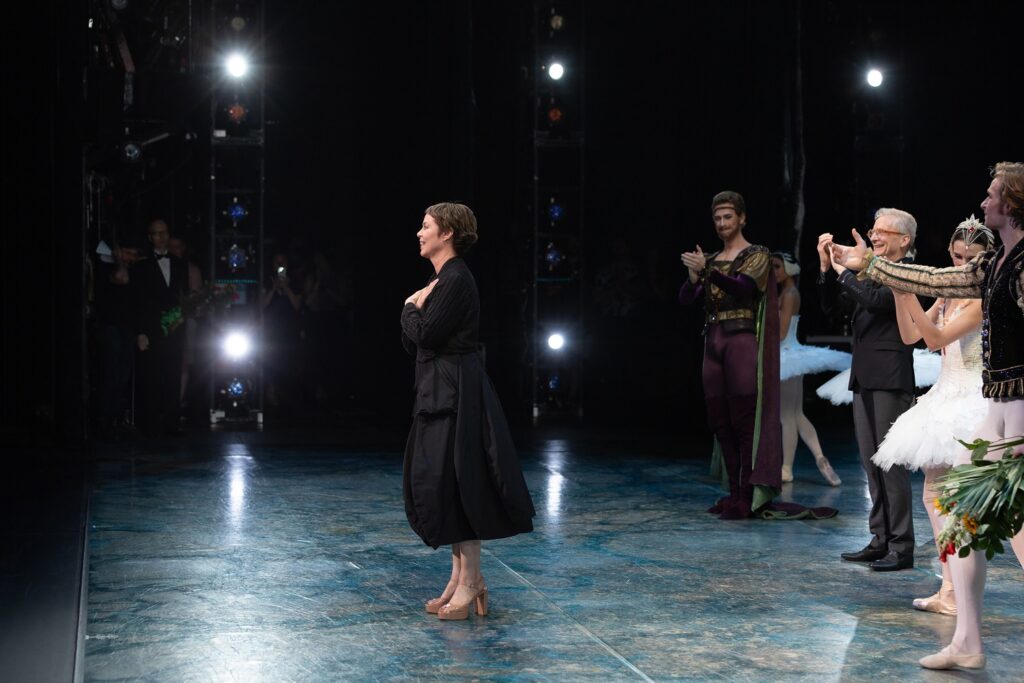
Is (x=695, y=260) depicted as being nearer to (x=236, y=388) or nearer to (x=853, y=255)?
(x=853, y=255)

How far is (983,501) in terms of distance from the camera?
3666mm

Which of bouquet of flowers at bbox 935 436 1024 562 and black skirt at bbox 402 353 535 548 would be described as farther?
black skirt at bbox 402 353 535 548

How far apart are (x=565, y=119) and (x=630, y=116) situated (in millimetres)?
2338

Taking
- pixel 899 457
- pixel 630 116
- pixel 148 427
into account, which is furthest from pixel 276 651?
pixel 630 116

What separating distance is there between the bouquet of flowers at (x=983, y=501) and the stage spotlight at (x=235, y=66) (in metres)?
9.00

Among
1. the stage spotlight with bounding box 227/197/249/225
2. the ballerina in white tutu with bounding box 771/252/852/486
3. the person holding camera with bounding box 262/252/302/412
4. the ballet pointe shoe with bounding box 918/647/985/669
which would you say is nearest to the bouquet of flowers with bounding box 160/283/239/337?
the stage spotlight with bounding box 227/197/249/225

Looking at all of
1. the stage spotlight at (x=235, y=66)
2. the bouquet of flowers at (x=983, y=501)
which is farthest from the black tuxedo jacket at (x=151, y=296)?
the bouquet of flowers at (x=983, y=501)

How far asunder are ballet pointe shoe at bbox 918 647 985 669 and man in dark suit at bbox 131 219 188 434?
304 inches

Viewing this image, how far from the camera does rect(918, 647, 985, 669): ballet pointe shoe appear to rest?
4.17 metres

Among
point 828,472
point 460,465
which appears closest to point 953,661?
point 460,465

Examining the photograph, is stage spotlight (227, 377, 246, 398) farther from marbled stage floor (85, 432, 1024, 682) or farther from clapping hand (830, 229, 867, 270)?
clapping hand (830, 229, 867, 270)

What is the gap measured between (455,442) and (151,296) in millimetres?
6338

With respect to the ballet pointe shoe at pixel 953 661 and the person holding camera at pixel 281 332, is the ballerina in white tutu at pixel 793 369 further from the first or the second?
the person holding camera at pixel 281 332

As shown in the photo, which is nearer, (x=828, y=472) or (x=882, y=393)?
(x=882, y=393)
